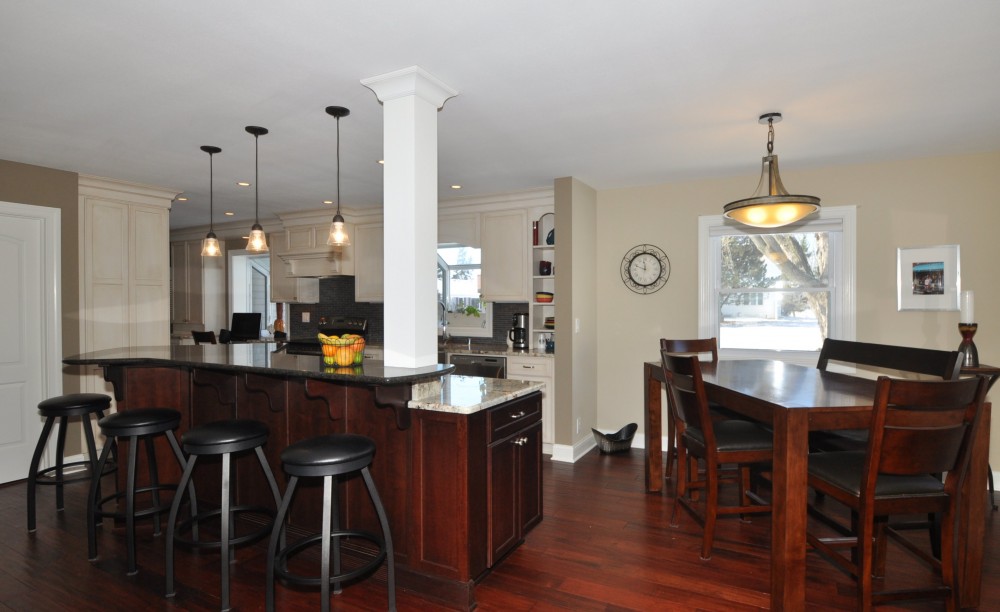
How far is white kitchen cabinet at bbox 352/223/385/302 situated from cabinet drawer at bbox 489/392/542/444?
353 centimetres

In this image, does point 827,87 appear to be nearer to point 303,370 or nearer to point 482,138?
point 482,138

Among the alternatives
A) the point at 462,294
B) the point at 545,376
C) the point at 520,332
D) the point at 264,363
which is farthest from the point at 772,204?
the point at 462,294

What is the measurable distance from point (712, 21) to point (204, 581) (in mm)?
3330

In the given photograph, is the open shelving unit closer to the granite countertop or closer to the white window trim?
the white window trim

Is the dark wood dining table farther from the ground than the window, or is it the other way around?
the window

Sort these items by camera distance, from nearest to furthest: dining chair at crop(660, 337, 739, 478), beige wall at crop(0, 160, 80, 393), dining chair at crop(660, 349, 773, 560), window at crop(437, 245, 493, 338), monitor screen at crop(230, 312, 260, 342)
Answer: dining chair at crop(660, 349, 773, 560), dining chair at crop(660, 337, 739, 478), beige wall at crop(0, 160, 80, 393), window at crop(437, 245, 493, 338), monitor screen at crop(230, 312, 260, 342)

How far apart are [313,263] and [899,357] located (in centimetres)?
551

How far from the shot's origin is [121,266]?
15.8 feet

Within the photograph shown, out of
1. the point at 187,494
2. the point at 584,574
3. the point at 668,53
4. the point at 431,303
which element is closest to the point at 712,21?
the point at 668,53

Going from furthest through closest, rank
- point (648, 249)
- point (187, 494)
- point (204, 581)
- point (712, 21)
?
point (648, 249), point (187, 494), point (204, 581), point (712, 21)

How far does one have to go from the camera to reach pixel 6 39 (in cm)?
225

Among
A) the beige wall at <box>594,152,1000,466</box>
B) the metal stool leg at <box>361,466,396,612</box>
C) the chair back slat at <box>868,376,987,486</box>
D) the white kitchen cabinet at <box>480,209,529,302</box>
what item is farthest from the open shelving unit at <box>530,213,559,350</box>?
the chair back slat at <box>868,376,987,486</box>

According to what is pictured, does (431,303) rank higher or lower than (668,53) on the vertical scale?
lower

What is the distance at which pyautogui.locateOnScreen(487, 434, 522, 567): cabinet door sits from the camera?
2.51m
